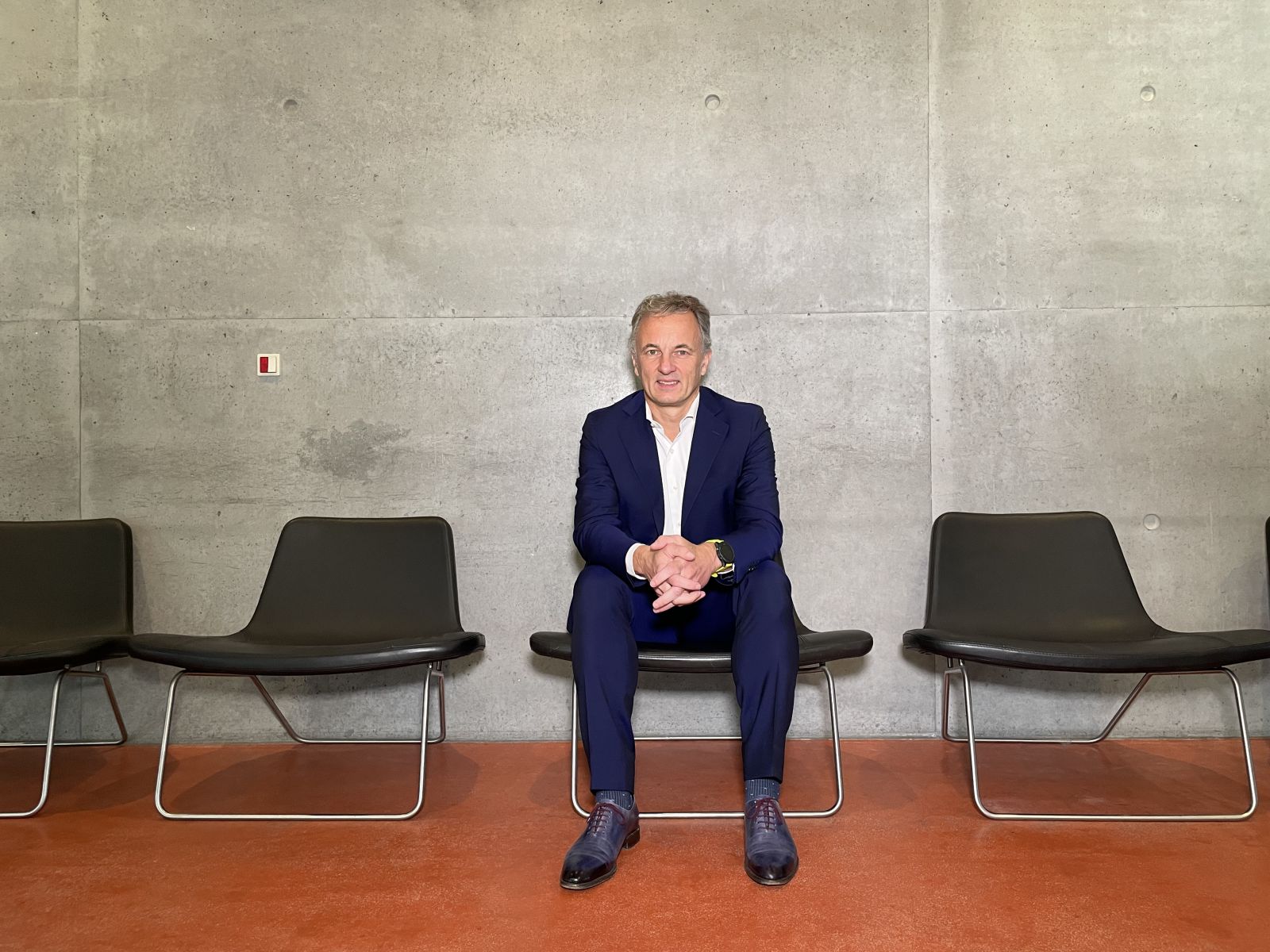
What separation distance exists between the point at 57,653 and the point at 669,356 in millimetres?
1966

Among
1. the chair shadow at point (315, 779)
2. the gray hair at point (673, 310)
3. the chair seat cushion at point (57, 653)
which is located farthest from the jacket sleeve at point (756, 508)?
the chair seat cushion at point (57, 653)

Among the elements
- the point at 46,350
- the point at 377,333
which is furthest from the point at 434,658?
the point at 46,350

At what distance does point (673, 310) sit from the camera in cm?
308

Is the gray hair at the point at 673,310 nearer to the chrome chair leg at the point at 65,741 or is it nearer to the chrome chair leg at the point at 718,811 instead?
the chrome chair leg at the point at 718,811

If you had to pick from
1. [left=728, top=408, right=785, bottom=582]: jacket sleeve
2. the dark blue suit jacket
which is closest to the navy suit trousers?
[left=728, top=408, right=785, bottom=582]: jacket sleeve

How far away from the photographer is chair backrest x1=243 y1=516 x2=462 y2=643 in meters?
3.33

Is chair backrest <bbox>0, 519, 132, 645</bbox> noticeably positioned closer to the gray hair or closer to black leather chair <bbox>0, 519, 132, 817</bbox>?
black leather chair <bbox>0, 519, 132, 817</bbox>

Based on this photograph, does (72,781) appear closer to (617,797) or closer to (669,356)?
(617,797)

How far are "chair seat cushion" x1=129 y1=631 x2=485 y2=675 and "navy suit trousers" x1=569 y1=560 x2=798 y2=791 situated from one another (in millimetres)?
453

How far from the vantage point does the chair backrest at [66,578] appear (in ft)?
11.4

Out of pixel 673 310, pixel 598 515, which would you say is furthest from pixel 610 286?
pixel 598 515

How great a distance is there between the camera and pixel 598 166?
3.76 meters

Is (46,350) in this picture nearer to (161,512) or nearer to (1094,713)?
(161,512)

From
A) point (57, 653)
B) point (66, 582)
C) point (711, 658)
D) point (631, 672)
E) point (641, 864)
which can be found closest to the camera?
point (641, 864)
